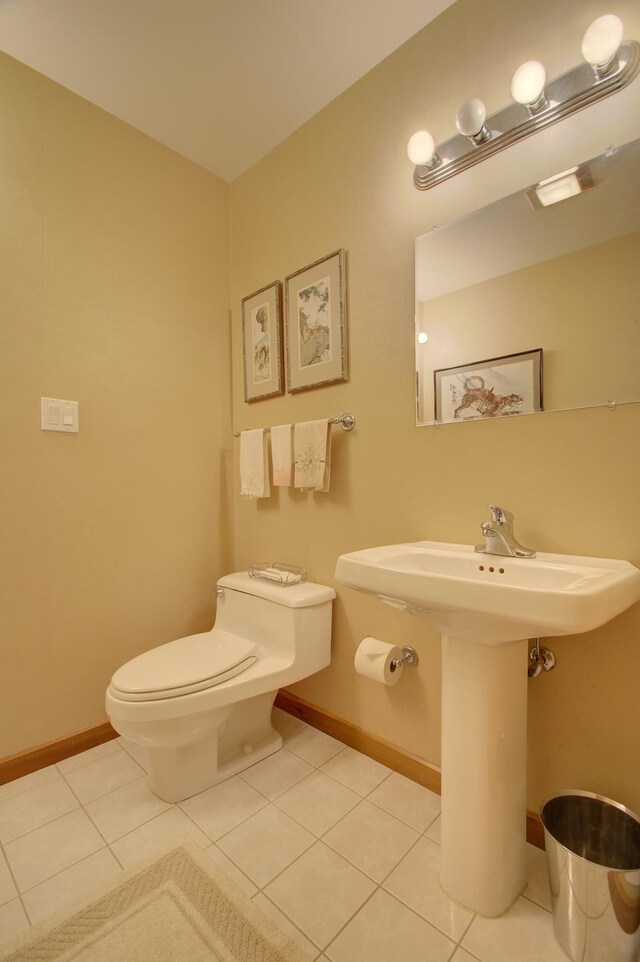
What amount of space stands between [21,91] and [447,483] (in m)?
1.90

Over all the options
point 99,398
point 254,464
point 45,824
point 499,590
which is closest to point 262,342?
point 254,464

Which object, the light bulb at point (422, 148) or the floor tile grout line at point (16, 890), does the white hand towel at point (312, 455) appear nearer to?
the light bulb at point (422, 148)

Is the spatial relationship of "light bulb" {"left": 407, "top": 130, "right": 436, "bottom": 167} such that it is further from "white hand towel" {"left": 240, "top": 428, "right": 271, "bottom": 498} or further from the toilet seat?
the toilet seat

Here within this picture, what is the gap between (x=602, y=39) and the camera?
35.9 inches

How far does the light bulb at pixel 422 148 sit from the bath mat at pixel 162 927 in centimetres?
193

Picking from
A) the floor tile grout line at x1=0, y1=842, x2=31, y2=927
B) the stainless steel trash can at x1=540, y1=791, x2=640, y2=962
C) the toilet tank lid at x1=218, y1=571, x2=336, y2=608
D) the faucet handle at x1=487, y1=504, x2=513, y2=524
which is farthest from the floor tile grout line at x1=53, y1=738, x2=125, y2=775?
the faucet handle at x1=487, y1=504, x2=513, y2=524

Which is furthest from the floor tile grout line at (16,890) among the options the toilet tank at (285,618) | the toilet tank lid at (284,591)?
the toilet tank lid at (284,591)

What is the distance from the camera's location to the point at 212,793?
4.29ft

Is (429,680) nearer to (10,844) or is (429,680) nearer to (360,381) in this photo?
(360,381)

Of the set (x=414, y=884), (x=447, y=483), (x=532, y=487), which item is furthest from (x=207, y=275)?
(x=414, y=884)

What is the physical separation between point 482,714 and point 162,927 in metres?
0.80

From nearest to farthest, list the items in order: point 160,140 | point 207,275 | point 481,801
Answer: point 481,801, point 160,140, point 207,275

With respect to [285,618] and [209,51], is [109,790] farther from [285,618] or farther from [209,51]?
[209,51]

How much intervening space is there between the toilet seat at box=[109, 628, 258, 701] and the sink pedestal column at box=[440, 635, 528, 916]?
0.65 metres
